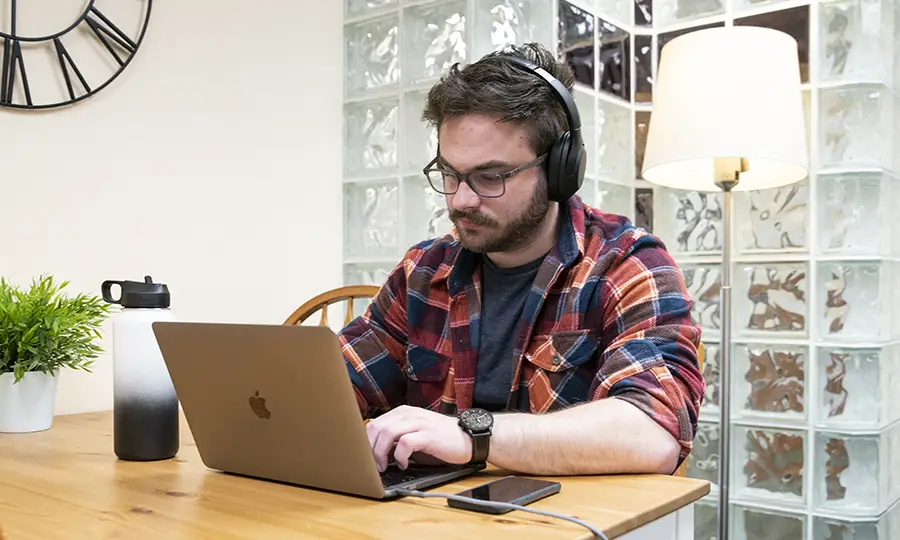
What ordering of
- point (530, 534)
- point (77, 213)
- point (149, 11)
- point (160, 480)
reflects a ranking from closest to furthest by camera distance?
point (530, 534) → point (160, 480) → point (77, 213) → point (149, 11)

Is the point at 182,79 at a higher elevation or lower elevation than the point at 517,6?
lower

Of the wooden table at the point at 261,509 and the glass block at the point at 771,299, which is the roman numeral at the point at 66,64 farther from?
the glass block at the point at 771,299

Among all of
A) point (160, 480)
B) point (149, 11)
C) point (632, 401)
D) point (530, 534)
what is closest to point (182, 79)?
point (149, 11)

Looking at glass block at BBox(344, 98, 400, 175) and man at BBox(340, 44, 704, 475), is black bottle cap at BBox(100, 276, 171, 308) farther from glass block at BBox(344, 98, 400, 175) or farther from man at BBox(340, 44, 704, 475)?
glass block at BBox(344, 98, 400, 175)

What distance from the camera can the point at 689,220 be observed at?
2496 millimetres

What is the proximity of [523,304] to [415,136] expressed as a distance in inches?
36.6

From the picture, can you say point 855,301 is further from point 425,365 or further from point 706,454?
point 425,365

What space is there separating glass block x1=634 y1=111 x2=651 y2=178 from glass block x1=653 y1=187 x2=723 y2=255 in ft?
0.30

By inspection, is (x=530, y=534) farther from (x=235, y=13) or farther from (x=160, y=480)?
(x=235, y=13)

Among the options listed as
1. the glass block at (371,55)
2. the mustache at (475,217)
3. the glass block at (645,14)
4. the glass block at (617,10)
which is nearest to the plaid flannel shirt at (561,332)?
the mustache at (475,217)

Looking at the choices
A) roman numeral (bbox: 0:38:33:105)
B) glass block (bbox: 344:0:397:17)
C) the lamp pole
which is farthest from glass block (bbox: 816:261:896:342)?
roman numeral (bbox: 0:38:33:105)

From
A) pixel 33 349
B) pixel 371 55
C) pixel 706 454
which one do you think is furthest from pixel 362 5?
pixel 706 454

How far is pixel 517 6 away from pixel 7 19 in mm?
1183

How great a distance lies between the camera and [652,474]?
42.2 inches
